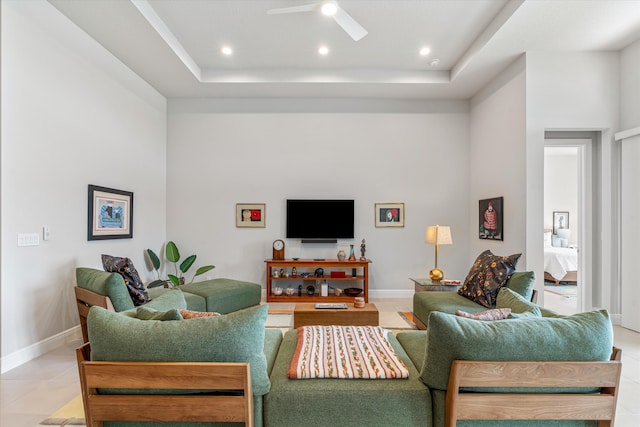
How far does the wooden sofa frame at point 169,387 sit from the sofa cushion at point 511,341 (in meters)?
0.86

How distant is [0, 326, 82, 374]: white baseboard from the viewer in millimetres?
2893

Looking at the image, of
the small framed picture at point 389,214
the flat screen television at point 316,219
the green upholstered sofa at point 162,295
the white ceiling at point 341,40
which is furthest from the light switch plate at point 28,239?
the small framed picture at point 389,214

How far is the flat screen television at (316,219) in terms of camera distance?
5605mm

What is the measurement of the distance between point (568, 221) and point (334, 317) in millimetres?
7495

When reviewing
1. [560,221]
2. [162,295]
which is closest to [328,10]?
[162,295]

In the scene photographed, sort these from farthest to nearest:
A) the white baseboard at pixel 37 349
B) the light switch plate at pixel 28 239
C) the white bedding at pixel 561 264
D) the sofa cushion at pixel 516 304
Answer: the white bedding at pixel 561 264
the light switch plate at pixel 28 239
the white baseboard at pixel 37 349
the sofa cushion at pixel 516 304

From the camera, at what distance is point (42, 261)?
3.26 meters

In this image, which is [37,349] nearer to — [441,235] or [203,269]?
[203,269]

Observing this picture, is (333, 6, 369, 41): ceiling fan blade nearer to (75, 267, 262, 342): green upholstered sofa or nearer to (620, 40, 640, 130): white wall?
(75, 267, 262, 342): green upholstered sofa

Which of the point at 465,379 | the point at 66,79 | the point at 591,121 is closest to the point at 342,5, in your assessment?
the point at 66,79

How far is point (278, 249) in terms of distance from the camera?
5.52 metres

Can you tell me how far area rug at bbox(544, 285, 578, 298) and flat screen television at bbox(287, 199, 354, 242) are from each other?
3.73 meters

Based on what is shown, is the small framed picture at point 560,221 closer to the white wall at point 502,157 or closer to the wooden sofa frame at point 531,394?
the white wall at point 502,157

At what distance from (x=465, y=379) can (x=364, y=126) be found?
15.4 ft
